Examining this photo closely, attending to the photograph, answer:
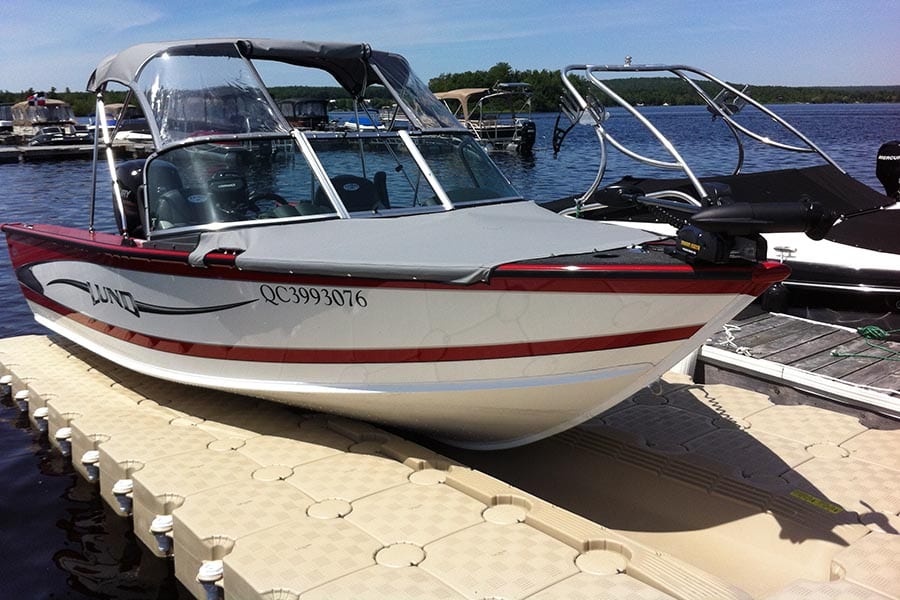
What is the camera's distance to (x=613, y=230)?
171 inches

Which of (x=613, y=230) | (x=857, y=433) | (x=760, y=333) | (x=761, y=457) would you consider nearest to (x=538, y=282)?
(x=613, y=230)

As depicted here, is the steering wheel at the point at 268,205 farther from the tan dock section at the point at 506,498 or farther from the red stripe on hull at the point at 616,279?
the tan dock section at the point at 506,498

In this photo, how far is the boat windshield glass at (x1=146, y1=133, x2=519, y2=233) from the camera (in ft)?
16.0

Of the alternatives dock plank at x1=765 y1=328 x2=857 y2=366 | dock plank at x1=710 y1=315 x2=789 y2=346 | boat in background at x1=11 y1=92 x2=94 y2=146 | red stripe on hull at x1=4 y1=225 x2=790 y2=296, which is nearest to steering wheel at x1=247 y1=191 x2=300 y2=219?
red stripe on hull at x1=4 y1=225 x2=790 y2=296

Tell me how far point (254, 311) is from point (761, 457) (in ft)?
10.4

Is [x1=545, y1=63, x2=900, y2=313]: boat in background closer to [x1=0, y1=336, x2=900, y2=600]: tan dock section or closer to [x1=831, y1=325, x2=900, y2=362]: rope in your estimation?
[x1=831, y1=325, x2=900, y2=362]: rope

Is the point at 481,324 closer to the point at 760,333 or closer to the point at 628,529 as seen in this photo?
the point at 628,529

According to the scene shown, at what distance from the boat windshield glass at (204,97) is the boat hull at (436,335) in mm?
901

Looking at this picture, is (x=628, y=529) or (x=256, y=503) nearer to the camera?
(x=256, y=503)

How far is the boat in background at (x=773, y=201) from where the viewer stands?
420 centimetres

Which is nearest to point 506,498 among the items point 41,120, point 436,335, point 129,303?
point 436,335

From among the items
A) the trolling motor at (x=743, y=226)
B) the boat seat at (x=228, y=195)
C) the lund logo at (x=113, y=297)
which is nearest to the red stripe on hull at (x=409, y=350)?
the lund logo at (x=113, y=297)

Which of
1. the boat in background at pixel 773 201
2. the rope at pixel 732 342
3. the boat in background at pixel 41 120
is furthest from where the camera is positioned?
the boat in background at pixel 41 120

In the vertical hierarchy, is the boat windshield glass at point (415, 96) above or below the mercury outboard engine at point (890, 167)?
above
